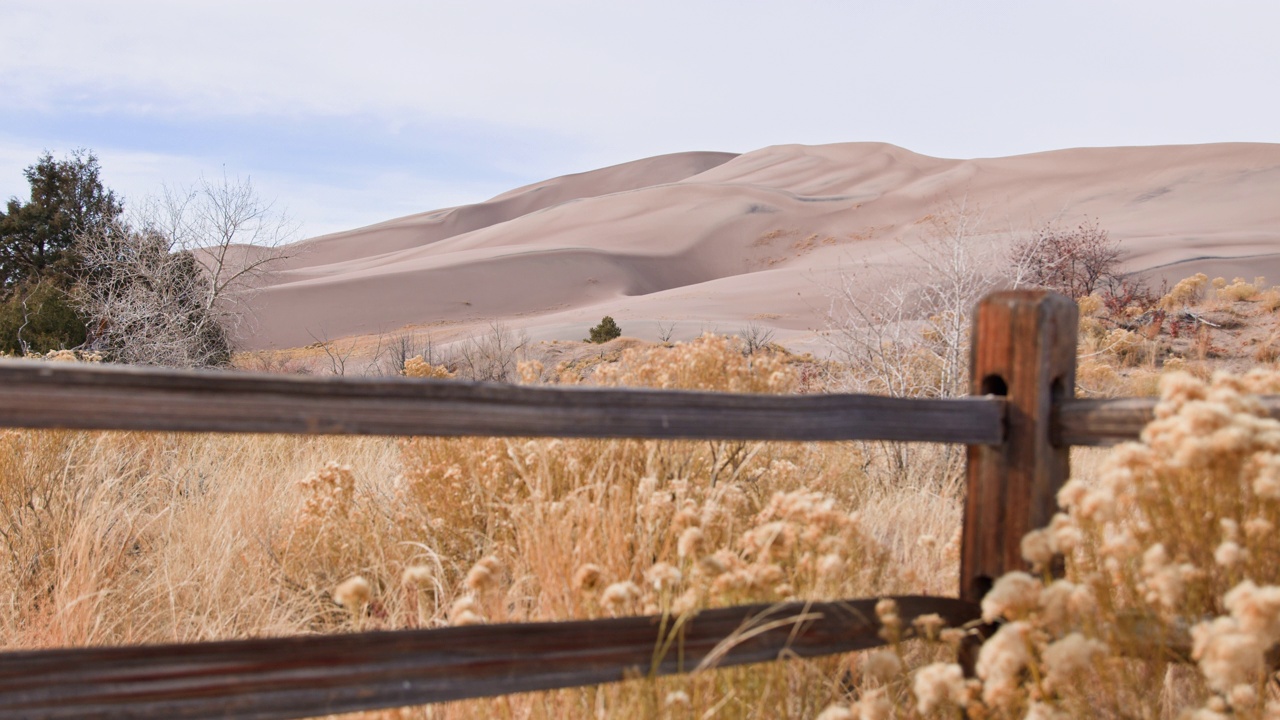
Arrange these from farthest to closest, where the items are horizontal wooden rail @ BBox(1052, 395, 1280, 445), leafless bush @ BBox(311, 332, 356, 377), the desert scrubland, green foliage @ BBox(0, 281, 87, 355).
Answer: green foliage @ BBox(0, 281, 87, 355)
leafless bush @ BBox(311, 332, 356, 377)
horizontal wooden rail @ BBox(1052, 395, 1280, 445)
the desert scrubland

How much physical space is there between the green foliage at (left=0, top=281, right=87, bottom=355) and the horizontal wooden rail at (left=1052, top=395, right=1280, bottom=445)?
14230mm

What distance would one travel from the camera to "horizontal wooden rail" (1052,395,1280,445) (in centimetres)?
197

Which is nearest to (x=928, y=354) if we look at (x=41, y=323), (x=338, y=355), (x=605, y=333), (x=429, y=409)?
(x=429, y=409)

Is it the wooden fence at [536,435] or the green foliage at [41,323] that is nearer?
the wooden fence at [536,435]

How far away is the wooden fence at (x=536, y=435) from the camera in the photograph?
1468 mm

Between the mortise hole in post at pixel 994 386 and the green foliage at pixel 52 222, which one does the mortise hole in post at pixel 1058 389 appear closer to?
the mortise hole in post at pixel 994 386

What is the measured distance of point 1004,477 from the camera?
7.00 feet

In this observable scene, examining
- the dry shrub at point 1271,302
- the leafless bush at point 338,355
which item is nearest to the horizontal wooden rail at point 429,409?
the leafless bush at point 338,355

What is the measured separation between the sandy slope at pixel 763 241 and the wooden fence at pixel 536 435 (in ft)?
73.5

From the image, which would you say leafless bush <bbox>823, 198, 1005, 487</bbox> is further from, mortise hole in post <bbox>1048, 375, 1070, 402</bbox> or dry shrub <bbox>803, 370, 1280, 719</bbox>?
dry shrub <bbox>803, 370, 1280, 719</bbox>

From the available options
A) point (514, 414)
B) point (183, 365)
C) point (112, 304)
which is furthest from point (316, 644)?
point (112, 304)

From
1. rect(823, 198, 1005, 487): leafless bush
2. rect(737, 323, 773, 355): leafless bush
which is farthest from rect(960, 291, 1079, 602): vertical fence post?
rect(737, 323, 773, 355): leafless bush

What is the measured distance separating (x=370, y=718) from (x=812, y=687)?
44.2 inches

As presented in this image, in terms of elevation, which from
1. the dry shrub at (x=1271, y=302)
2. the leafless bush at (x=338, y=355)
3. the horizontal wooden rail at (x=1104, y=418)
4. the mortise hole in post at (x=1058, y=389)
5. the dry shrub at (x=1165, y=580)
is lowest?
the leafless bush at (x=338, y=355)
